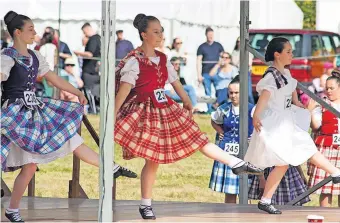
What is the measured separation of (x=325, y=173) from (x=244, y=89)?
173 centimetres

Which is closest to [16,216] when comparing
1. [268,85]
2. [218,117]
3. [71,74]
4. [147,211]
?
[147,211]

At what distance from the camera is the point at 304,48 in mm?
23438

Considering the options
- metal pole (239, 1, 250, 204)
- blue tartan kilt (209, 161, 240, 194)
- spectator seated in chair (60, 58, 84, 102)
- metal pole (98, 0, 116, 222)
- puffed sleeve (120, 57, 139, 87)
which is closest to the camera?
metal pole (98, 0, 116, 222)

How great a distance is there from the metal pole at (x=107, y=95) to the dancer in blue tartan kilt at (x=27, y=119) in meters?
0.79

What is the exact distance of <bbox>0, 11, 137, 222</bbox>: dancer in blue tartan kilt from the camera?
8266 millimetres

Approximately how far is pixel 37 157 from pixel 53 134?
0.18m

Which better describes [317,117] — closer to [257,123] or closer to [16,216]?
[257,123]

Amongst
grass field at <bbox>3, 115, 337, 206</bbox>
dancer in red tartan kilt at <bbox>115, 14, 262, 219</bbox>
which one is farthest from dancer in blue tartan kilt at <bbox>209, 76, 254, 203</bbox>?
grass field at <bbox>3, 115, 337, 206</bbox>

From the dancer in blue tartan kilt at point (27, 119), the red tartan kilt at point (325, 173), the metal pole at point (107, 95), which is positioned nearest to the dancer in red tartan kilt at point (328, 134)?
the red tartan kilt at point (325, 173)

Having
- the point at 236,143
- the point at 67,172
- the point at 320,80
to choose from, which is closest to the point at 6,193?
the point at 236,143

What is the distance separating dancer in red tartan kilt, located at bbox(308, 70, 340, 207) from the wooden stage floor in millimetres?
1641

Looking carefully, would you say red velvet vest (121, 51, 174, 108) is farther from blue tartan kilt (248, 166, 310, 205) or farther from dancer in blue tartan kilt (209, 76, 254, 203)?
blue tartan kilt (248, 166, 310, 205)

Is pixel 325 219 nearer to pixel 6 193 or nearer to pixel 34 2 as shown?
pixel 6 193

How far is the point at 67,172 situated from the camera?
17.2m
